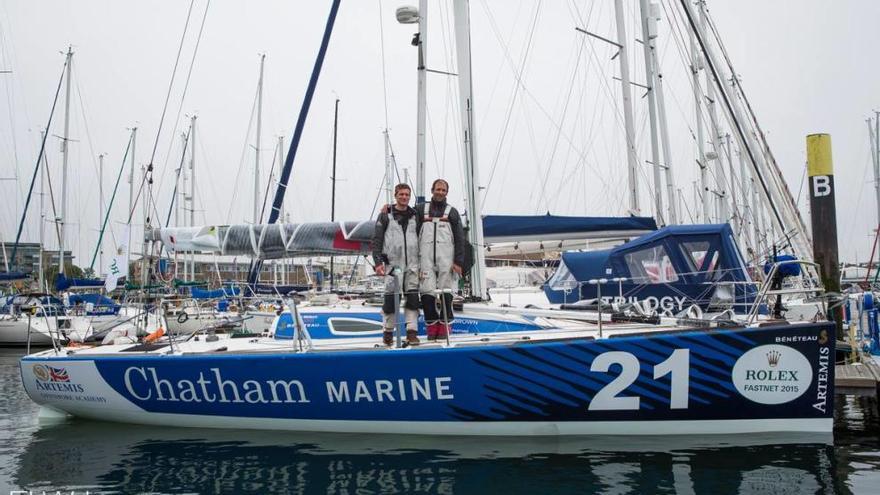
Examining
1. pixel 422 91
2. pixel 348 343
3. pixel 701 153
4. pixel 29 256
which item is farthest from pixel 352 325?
pixel 29 256

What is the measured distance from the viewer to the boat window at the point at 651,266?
8906 millimetres

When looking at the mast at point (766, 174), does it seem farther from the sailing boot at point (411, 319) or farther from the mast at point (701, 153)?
the mast at point (701, 153)

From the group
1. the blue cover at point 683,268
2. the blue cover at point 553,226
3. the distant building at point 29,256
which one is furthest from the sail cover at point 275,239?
the distant building at point 29,256

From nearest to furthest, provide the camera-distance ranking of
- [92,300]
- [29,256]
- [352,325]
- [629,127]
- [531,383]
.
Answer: [531,383], [352,325], [629,127], [92,300], [29,256]

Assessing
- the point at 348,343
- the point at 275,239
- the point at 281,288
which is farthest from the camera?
the point at 281,288

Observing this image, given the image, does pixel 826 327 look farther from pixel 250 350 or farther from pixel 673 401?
pixel 250 350

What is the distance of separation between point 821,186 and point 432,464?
618 centimetres

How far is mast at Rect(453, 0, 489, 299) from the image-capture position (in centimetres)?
682

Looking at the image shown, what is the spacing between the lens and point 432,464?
5.04 m

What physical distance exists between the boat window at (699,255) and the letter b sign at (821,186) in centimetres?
142

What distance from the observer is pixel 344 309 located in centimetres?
730

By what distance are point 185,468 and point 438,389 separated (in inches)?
85.8

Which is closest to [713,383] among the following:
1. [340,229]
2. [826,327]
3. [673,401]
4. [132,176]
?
[673,401]

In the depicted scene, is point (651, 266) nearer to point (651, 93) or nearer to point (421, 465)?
point (421, 465)
